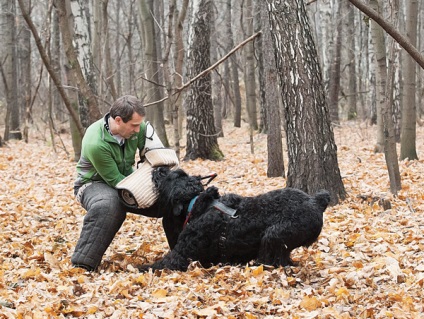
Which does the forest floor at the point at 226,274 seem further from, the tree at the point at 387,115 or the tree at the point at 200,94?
the tree at the point at 200,94

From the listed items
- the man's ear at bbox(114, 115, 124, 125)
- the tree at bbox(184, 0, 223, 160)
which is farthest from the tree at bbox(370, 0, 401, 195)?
the tree at bbox(184, 0, 223, 160)

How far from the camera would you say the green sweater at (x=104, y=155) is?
5.07 m

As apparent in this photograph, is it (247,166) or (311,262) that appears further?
(247,166)

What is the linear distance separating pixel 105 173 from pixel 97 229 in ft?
1.82

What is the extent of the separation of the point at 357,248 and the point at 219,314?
2.04 meters

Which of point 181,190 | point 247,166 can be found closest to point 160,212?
point 181,190

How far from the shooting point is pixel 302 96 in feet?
21.7

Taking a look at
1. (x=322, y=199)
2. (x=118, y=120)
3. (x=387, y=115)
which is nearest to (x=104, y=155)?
(x=118, y=120)

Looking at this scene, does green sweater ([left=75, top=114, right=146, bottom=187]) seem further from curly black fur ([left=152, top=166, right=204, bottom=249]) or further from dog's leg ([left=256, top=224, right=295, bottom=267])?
dog's leg ([left=256, top=224, right=295, bottom=267])

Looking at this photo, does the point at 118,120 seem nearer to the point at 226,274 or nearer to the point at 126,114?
the point at 126,114

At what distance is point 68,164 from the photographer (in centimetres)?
1258

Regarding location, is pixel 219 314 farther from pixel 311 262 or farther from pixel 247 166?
pixel 247 166

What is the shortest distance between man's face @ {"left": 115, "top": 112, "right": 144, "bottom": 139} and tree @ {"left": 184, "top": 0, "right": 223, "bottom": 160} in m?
6.38

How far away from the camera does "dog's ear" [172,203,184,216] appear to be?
4.85 metres
